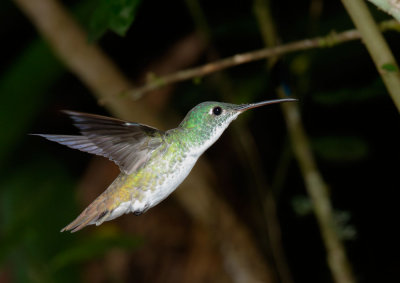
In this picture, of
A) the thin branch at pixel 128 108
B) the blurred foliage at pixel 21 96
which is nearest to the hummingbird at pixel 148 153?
the thin branch at pixel 128 108

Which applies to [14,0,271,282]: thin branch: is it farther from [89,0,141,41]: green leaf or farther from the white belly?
the white belly

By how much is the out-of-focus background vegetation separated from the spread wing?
0.21 metres

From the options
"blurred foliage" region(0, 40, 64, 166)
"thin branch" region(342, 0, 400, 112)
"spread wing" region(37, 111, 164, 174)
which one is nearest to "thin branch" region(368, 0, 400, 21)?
"thin branch" region(342, 0, 400, 112)

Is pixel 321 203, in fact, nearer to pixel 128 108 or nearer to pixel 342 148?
pixel 342 148

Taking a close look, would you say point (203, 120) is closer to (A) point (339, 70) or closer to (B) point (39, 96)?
(A) point (339, 70)

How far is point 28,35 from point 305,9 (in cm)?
168

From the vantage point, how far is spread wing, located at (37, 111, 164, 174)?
851 millimetres

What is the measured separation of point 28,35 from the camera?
3018 millimetres

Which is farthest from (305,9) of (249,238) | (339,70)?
(249,238)

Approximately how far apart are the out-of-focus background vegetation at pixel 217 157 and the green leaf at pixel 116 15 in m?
0.02

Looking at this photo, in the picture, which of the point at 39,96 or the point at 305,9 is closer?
the point at 39,96

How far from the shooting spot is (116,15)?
3.33ft

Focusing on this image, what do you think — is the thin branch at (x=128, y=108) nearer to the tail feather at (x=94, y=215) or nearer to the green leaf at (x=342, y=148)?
the green leaf at (x=342, y=148)

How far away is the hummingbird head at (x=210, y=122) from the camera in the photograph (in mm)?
985
